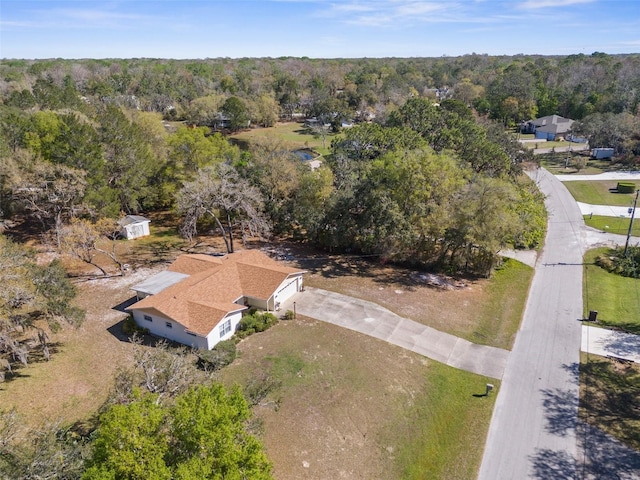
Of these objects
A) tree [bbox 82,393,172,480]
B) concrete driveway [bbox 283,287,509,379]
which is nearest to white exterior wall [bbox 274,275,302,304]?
concrete driveway [bbox 283,287,509,379]

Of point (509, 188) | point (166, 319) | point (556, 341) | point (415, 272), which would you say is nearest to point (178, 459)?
point (166, 319)

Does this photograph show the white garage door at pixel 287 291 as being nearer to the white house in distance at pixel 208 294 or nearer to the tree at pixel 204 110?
the white house in distance at pixel 208 294

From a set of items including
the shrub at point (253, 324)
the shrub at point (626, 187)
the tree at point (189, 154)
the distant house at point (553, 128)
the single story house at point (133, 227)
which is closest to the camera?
the shrub at point (253, 324)

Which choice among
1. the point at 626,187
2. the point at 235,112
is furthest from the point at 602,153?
the point at 235,112

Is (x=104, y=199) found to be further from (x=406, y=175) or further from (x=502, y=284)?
(x=502, y=284)

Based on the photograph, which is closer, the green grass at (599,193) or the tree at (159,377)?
the tree at (159,377)

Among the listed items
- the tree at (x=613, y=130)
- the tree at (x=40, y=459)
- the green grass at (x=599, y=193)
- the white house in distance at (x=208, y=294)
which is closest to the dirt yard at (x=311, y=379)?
the white house in distance at (x=208, y=294)
